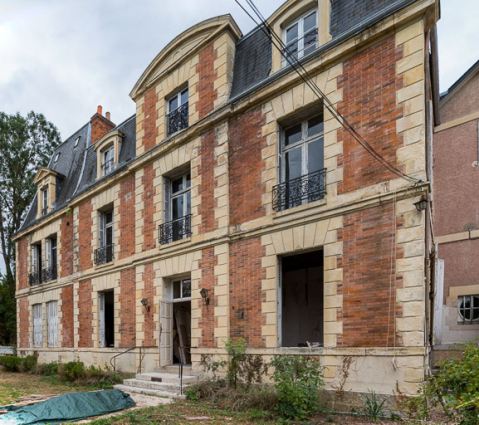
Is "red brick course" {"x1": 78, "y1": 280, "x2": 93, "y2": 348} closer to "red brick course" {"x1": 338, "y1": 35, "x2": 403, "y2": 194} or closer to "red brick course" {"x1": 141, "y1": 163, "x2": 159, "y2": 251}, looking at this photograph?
"red brick course" {"x1": 141, "y1": 163, "x2": 159, "y2": 251}

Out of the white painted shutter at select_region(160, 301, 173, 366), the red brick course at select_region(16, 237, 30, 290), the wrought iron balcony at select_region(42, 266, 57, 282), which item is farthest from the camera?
the red brick course at select_region(16, 237, 30, 290)

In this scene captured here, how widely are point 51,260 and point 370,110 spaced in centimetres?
1487

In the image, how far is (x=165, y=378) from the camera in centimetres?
962

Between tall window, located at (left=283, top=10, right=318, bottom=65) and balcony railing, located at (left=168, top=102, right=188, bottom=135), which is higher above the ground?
tall window, located at (left=283, top=10, right=318, bottom=65)

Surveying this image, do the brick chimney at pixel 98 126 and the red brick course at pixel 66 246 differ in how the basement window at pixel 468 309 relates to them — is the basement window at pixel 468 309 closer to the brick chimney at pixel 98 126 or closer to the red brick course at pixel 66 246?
the red brick course at pixel 66 246

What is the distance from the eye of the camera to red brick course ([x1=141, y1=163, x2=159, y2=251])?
11313 millimetres

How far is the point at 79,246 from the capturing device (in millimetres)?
14641

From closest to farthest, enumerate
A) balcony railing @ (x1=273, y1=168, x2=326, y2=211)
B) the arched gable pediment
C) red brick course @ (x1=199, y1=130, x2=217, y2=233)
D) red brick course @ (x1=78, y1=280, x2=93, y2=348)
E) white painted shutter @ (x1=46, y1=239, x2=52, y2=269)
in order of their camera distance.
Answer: balcony railing @ (x1=273, y1=168, x2=326, y2=211) → red brick course @ (x1=199, y1=130, x2=217, y2=233) → the arched gable pediment → red brick course @ (x1=78, y1=280, x2=93, y2=348) → white painted shutter @ (x1=46, y1=239, x2=52, y2=269)

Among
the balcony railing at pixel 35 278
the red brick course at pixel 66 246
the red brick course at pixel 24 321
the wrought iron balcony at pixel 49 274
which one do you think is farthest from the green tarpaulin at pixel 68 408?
the red brick course at pixel 24 321

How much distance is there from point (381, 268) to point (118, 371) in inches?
340

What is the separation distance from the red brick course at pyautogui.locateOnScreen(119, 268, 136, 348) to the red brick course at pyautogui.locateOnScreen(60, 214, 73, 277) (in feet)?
13.1

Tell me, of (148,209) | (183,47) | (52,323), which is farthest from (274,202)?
(52,323)

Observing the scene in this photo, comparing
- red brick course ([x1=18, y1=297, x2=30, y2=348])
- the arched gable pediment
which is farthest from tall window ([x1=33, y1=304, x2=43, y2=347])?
the arched gable pediment

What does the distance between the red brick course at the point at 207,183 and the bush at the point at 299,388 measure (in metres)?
3.82
